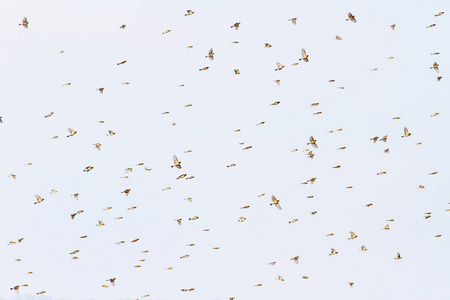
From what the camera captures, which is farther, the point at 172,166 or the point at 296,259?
the point at 296,259

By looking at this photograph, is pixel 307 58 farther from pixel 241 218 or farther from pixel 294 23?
pixel 241 218

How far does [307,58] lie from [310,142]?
20.2 ft

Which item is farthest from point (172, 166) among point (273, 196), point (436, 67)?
point (436, 67)

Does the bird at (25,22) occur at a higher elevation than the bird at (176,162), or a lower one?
higher

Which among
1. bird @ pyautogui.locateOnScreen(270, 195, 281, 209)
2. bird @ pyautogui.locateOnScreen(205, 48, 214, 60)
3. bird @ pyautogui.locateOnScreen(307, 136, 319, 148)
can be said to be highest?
bird @ pyautogui.locateOnScreen(205, 48, 214, 60)

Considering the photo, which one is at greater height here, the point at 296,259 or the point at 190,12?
the point at 190,12

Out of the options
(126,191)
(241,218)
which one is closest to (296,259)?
(241,218)

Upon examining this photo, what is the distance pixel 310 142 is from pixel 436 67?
44.8 feet

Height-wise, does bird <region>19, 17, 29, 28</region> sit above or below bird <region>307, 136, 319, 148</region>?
above

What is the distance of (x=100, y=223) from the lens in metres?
122

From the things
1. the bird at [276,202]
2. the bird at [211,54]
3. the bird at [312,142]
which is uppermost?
the bird at [211,54]

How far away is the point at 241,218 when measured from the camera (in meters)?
122

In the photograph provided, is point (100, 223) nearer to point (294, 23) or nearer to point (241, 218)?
point (241, 218)

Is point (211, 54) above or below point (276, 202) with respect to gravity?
above
